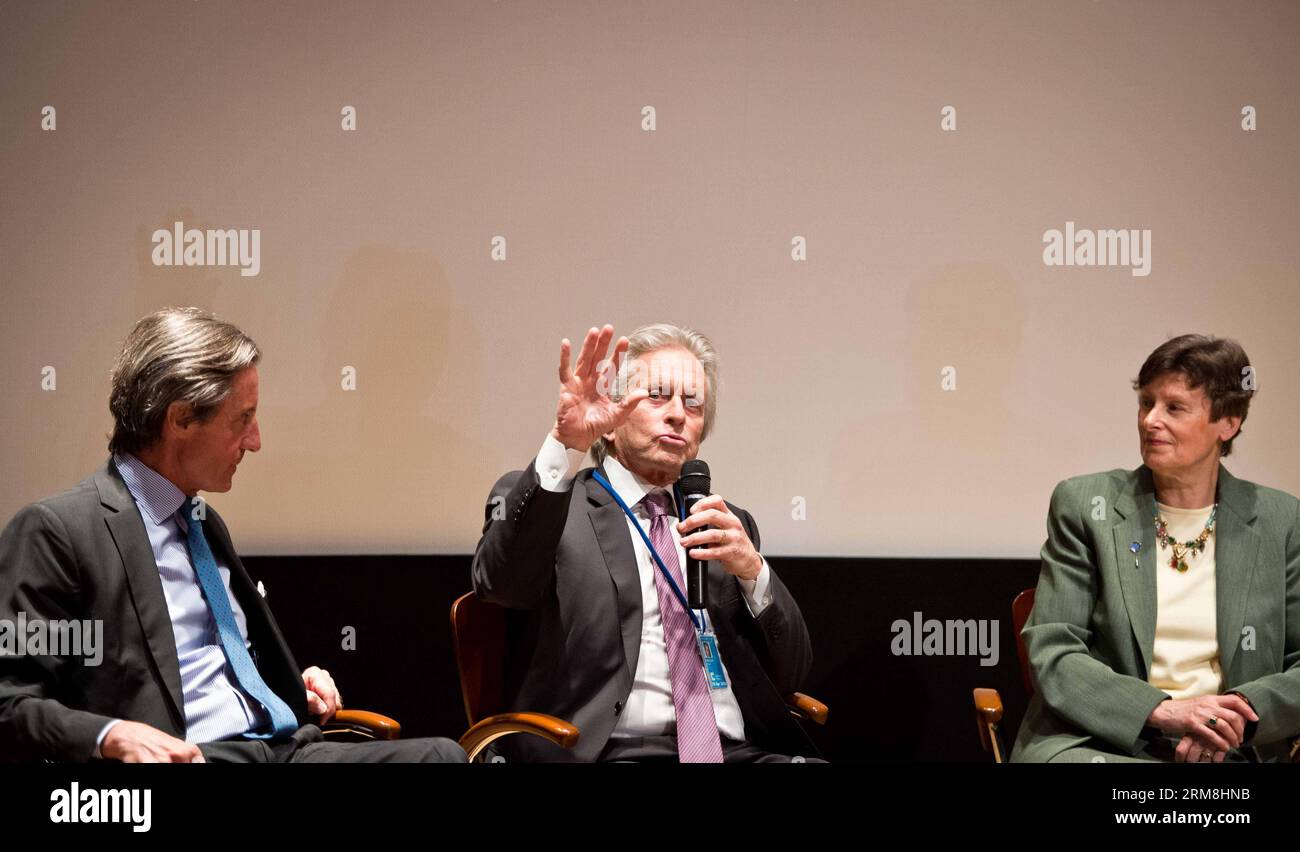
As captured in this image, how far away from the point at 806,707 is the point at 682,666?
1.38 ft

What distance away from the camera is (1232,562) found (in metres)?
3.00

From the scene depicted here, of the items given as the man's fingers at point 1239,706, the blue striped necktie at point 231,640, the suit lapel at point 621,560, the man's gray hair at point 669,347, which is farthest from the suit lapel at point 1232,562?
the blue striped necktie at point 231,640

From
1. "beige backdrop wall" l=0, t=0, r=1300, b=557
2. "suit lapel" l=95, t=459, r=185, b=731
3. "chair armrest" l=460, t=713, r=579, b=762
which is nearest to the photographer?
"suit lapel" l=95, t=459, r=185, b=731

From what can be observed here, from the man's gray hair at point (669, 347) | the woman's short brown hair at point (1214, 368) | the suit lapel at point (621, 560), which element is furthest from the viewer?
the man's gray hair at point (669, 347)

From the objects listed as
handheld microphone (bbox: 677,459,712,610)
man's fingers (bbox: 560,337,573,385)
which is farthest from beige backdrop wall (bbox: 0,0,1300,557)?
man's fingers (bbox: 560,337,573,385)

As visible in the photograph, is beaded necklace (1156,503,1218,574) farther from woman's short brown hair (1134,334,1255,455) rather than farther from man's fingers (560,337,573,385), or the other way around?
man's fingers (560,337,573,385)

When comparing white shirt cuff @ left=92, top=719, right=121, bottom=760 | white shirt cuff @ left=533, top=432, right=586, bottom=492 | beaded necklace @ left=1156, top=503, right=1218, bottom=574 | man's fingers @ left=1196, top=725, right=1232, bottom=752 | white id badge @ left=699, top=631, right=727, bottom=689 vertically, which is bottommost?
man's fingers @ left=1196, top=725, right=1232, bottom=752

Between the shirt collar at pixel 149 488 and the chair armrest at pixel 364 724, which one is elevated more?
the shirt collar at pixel 149 488

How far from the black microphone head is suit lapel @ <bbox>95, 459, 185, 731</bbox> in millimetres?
1207

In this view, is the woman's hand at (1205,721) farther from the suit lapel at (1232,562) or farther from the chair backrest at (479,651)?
the chair backrest at (479,651)

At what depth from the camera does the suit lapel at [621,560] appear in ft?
9.54

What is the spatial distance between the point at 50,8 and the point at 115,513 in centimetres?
240

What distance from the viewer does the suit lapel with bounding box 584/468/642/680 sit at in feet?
9.54

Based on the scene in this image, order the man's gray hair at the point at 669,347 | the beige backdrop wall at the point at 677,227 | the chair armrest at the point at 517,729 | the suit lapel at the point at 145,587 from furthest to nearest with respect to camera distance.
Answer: the beige backdrop wall at the point at 677,227 → the man's gray hair at the point at 669,347 → the chair armrest at the point at 517,729 → the suit lapel at the point at 145,587
